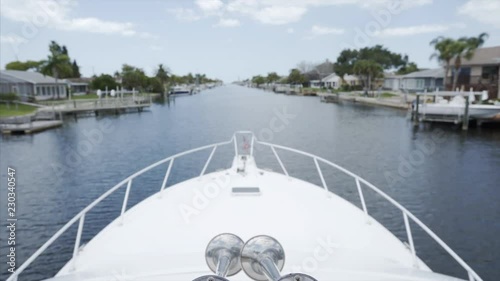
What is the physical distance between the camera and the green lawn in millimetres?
36478

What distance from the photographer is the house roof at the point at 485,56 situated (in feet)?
148

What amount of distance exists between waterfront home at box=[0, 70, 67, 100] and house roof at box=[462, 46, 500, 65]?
56.0m

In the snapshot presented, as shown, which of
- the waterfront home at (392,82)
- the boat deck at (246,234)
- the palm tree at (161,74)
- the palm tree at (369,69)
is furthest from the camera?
the palm tree at (161,74)

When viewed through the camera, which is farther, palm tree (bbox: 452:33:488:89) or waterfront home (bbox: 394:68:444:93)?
waterfront home (bbox: 394:68:444:93)

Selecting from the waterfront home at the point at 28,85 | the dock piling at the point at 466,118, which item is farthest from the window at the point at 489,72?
the waterfront home at the point at 28,85

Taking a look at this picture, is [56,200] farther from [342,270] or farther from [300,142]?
[300,142]

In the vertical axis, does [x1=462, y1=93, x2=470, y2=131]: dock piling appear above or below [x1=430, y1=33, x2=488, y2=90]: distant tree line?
below

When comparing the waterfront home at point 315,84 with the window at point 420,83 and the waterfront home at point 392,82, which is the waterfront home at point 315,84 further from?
the window at point 420,83

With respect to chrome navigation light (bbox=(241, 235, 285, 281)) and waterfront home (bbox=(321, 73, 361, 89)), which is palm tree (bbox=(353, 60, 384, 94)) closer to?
waterfront home (bbox=(321, 73, 361, 89))

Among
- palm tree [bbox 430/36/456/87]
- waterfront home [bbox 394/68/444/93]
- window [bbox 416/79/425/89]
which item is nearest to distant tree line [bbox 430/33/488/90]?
palm tree [bbox 430/36/456/87]

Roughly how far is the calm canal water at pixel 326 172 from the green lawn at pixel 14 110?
22.3ft

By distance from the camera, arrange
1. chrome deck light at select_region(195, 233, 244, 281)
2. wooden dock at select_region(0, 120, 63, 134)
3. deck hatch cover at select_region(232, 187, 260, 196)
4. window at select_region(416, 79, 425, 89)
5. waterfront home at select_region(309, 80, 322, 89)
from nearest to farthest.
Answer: chrome deck light at select_region(195, 233, 244, 281) → deck hatch cover at select_region(232, 187, 260, 196) → wooden dock at select_region(0, 120, 63, 134) → window at select_region(416, 79, 425, 89) → waterfront home at select_region(309, 80, 322, 89)

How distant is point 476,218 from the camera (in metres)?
11.7

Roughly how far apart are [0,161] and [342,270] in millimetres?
21633
